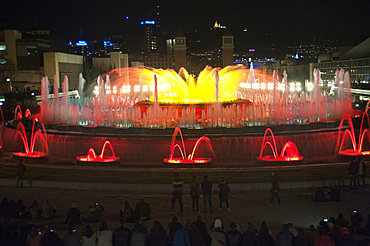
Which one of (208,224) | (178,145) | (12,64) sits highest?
(12,64)

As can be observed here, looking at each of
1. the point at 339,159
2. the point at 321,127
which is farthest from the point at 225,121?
the point at 339,159

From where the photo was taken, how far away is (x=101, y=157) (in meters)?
15.5

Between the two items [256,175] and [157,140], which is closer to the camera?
[256,175]

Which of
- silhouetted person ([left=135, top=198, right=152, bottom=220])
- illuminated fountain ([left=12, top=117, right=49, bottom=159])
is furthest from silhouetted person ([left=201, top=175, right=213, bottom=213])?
illuminated fountain ([left=12, top=117, right=49, bottom=159])

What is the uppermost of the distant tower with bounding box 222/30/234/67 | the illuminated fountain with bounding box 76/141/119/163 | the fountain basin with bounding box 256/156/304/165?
the distant tower with bounding box 222/30/234/67

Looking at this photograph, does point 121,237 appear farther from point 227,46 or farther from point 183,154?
point 227,46

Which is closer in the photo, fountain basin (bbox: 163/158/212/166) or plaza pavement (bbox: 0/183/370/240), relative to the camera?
plaza pavement (bbox: 0/183/370/240)

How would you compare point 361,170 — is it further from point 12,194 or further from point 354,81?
point 354,81

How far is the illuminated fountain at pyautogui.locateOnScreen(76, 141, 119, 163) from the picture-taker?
14.6 metres

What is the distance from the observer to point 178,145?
51.2 ft

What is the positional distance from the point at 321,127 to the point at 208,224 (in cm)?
898

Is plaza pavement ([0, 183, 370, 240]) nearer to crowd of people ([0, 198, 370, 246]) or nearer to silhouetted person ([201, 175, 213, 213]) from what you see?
silhouetted person ([201, 175, 213, 213])

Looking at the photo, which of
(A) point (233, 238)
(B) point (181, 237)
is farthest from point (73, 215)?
(A) point (233, 238)

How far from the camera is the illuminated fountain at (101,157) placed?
14587 millimetres
